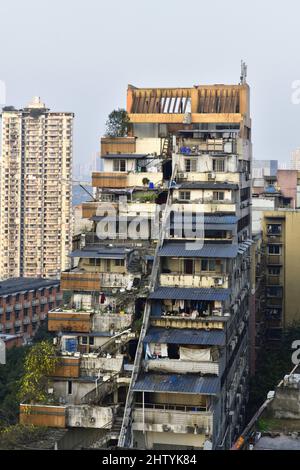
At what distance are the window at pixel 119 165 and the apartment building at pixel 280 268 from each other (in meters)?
10.6

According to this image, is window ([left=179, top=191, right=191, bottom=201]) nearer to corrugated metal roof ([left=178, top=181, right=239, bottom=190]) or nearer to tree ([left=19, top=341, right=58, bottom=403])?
corrugated metal roof ([left=178, top=181, right=239, bottom=190])

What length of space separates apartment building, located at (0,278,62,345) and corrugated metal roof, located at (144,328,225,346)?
2285 cm

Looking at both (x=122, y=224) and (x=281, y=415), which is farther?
(x=122, y=224)

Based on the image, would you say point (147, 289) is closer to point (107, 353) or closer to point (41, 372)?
point (107, 353)

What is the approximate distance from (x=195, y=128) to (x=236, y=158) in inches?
106

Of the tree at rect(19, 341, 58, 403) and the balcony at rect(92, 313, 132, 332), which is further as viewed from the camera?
the balcony at rect(92, 313, 132, 332)

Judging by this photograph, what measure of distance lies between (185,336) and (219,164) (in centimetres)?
682

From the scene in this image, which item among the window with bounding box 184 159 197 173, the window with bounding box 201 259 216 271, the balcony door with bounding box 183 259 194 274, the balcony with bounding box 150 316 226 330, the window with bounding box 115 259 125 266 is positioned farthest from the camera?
the window with bounding box 184 159 197 173

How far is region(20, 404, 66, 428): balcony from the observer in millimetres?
19000

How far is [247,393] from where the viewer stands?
93.1ft

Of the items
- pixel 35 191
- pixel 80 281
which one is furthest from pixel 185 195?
pixel 35 191

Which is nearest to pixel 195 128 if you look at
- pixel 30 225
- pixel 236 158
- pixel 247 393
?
pixel 236 158

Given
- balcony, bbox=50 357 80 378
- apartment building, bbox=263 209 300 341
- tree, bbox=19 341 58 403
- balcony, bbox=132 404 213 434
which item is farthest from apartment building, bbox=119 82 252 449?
apartment building, bbox=263 209 300 341

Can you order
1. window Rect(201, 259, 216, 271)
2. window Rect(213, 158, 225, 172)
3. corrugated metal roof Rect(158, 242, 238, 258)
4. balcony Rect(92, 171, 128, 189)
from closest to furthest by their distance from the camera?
1. corrugated metal roof Rect(158, 242, 238, 258)
2. window Rect(201, 259, 216, 271)
3. window Rect(213, 158, 225, 172)
4. balcony Rect(92, 171, 128, 189)
